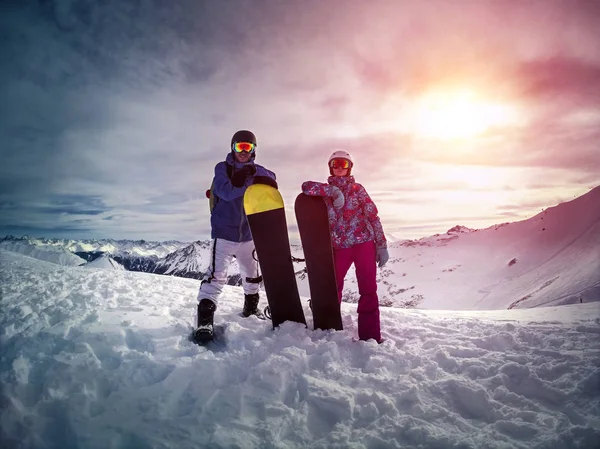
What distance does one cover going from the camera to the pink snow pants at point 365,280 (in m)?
3.76

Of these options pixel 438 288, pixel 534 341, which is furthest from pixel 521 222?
pixel 534 341

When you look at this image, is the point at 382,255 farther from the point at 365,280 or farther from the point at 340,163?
the point at 340,163

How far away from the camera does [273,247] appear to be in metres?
3.93

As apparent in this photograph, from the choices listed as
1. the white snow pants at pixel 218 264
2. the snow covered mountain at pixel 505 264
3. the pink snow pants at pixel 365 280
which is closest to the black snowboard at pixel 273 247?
the white snow pants at pixel 218 264

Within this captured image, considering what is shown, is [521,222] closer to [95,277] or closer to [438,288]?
[438,288]

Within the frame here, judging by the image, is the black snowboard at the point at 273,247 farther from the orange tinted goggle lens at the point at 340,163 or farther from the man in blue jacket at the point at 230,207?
the orange tinted goggle lens at the point at 340,163

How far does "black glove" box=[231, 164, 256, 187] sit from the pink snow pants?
1.63m

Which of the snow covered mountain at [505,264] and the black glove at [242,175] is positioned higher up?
the black glove at [242,175]

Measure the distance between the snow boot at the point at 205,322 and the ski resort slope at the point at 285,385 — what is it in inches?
7.0

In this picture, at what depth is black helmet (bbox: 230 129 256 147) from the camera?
162 inches

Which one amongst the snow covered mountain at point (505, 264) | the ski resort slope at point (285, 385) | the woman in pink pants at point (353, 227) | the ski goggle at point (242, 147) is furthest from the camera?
the snow covered mountain at point (505, 264)

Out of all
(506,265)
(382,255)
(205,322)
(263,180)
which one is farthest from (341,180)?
(506,265)

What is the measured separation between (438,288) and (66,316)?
39557 millimetres

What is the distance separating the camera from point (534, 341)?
3461 mm
